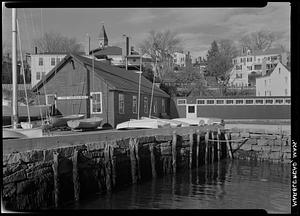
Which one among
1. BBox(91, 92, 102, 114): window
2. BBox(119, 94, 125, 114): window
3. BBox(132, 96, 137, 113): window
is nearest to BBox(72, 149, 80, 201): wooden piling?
BBox(91, 92, 102, 114): window

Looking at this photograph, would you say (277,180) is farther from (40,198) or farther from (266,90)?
(266,90)

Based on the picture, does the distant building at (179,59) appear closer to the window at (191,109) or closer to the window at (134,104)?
the window at (191,109)

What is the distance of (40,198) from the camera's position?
920 cm

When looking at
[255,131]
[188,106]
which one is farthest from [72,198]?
[188,106]

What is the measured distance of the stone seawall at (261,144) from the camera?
19.9 metres

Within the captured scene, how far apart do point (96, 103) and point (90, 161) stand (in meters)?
12.3

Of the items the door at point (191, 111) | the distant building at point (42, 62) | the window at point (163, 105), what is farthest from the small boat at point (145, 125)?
the distant building at point (42, 62)

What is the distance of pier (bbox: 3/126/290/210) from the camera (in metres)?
8.61

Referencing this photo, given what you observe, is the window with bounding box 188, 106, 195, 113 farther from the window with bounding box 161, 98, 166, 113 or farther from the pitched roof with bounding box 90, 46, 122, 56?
the pitched roof with bounding box 90, 46, 122, 56

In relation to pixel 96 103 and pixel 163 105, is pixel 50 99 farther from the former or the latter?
pixel 163 105

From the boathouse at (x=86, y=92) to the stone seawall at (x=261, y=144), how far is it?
24.2ft

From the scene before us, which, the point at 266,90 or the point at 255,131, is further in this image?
the point at 266,90

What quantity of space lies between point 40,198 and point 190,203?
4.24 meters

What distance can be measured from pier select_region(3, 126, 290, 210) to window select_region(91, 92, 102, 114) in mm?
7486
